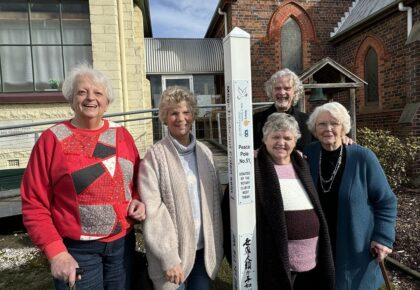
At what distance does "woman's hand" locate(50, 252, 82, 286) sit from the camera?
5.48ft

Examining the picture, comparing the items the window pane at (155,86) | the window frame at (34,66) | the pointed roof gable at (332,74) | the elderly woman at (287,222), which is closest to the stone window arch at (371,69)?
the pointed roof gable at (332,74)

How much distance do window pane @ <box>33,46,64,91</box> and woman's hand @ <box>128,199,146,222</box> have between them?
6.46 m

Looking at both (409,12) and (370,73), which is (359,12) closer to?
(370,73)

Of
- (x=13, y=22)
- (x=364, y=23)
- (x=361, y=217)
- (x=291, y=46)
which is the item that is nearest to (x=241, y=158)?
(x=361, y=217)

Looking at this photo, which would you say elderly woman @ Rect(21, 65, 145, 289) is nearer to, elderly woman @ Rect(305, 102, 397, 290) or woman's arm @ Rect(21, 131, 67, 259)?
woman's arm @ Rect(21, 131, 67, 259)

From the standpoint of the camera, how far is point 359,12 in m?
11.0

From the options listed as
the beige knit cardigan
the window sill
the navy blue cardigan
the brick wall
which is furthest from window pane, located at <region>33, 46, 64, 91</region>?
the navy blue cardigan

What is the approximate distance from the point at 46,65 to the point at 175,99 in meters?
6.57

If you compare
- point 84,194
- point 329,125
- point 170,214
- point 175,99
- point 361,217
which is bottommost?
point 361,217

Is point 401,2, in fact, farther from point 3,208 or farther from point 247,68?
point 3,208

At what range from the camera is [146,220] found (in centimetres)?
187

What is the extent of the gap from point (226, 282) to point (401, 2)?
27.1 ft

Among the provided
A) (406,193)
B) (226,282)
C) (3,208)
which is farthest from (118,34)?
(406,193)

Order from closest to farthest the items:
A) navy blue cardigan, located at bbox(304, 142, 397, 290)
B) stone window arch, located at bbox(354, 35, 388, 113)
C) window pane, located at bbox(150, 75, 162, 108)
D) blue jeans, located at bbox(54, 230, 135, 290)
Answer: blue jeans, located at bbox(54, 230, 135, 290)
navy blue cardigan, located at bbox(304, 142, 397, 290)
stone window arch, located at bbox(354, 35, 388, 113)
window pane, located at bbox(150, 75, 162, 108)
